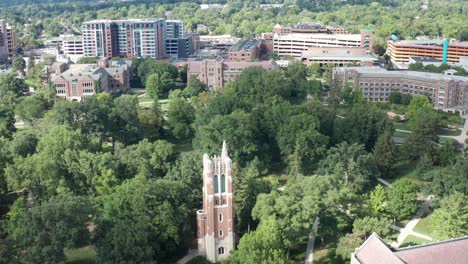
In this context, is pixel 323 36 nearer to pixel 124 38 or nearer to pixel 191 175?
pixel 124 38

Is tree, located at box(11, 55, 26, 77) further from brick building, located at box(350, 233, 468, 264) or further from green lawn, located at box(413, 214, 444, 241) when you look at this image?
brick building, located at box(350, 233, 468, 264)

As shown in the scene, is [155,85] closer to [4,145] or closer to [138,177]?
[4,145]

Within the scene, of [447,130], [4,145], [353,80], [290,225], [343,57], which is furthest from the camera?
[343,57]

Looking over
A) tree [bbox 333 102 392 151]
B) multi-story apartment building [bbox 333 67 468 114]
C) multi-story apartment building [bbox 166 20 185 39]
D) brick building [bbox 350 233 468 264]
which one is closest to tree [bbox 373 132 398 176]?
tree [bbox 333 102 392 151]

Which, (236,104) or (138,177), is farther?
(236,104)

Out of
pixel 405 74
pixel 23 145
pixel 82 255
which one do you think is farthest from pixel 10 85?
pixel 405 74

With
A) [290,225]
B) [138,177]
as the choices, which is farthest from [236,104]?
[290,225]

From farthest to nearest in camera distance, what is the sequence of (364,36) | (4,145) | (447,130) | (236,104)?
(364,36), (447,130), (236,104), (4,145)
